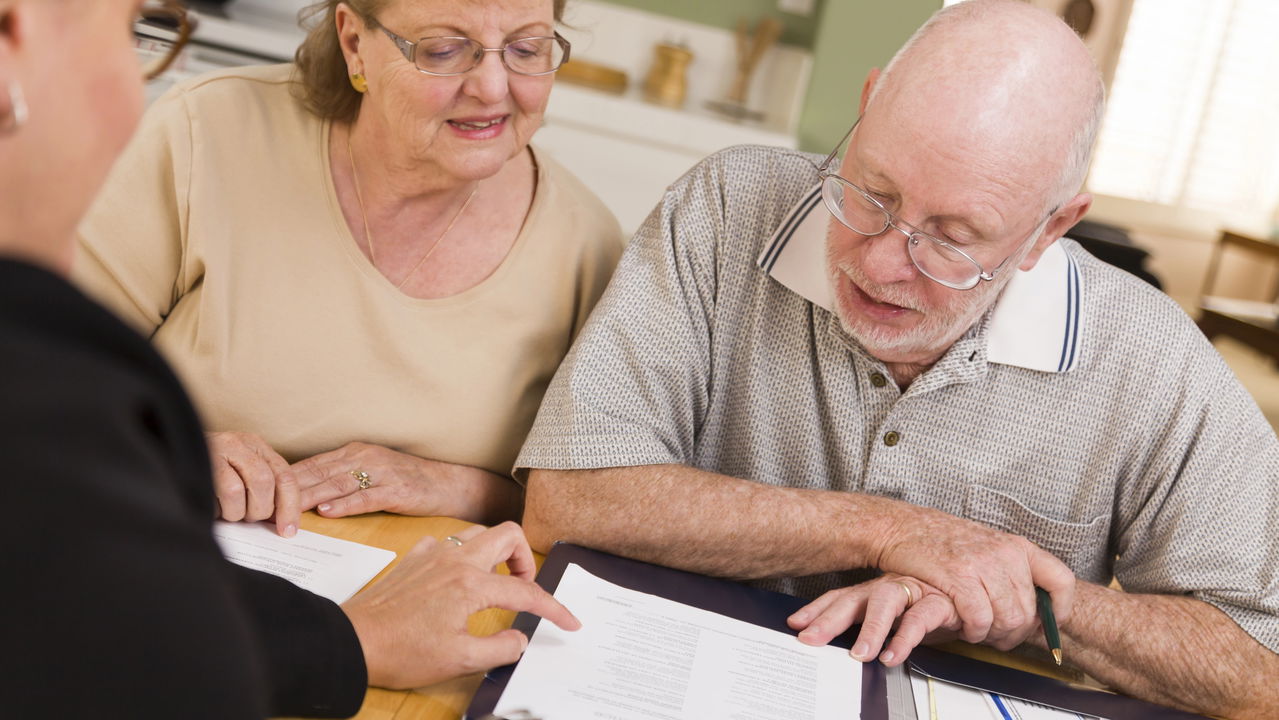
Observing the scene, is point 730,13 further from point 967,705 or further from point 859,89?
point 967,705

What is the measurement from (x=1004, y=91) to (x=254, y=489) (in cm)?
97

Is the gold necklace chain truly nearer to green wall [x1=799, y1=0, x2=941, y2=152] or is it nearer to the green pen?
the green pen

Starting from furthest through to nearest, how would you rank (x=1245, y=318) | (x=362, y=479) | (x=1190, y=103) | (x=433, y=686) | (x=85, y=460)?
(x=1190, y=103)
(x=1245, y=318)
(x=362, y=479)
(x=433, y=686)
(x=85, y=460)

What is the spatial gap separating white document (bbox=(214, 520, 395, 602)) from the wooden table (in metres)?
0.02

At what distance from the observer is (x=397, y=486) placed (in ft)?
4.43

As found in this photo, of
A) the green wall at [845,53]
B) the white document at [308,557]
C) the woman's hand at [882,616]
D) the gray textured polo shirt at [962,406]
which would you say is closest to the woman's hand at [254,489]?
the white document at [308,557]

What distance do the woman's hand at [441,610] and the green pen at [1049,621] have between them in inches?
21.1

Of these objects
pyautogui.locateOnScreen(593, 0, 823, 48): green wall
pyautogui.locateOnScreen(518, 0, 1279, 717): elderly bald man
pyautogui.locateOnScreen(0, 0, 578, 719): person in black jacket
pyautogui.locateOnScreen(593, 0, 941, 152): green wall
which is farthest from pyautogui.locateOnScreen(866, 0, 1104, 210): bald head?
pyautogui.locateOnScreen(593, 0, 823, 48): green wall

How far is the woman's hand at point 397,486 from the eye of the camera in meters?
1.28

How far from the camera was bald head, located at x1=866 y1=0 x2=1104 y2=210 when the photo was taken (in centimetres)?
124

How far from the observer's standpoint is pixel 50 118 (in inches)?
19.0

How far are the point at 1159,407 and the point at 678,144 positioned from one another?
274 centimetres

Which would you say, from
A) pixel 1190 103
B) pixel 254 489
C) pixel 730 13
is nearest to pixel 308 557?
pixel 254 489

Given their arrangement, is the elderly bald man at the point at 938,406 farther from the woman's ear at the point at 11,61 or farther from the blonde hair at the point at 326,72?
the woman's ear at the point at 11,61
